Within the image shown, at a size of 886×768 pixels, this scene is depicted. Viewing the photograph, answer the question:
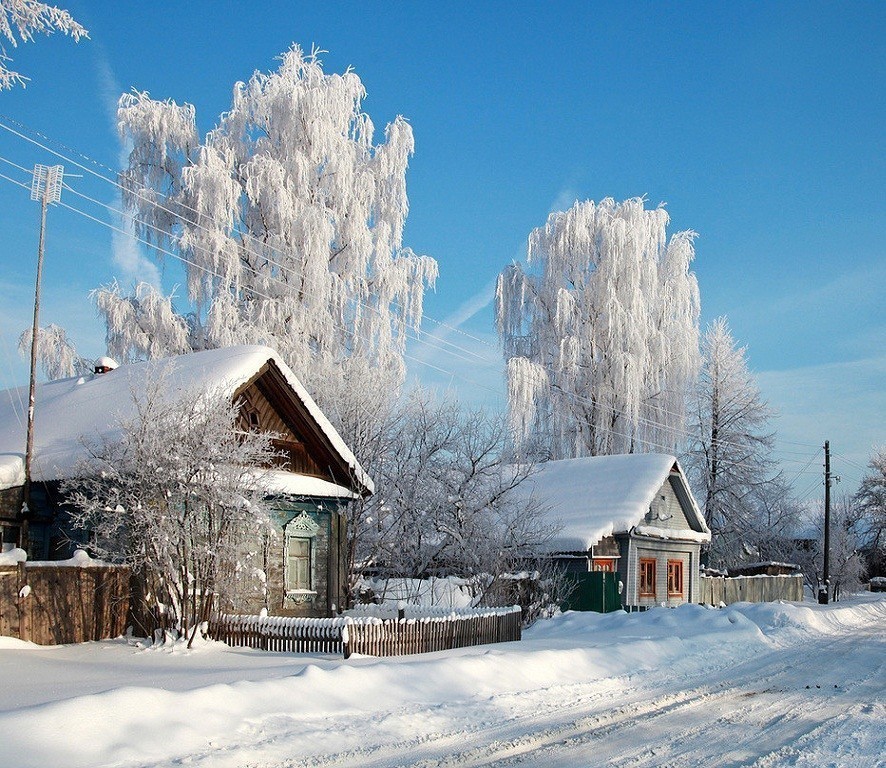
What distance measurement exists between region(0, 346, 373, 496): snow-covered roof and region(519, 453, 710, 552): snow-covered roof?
10.8m

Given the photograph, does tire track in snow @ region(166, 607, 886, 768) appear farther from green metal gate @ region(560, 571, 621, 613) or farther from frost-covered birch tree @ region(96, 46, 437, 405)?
frost-covered birch tree @ region(96, 46, 437, 405)

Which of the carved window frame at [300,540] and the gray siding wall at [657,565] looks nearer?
the carved window frame at [300,540]

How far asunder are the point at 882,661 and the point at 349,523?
12.7 m

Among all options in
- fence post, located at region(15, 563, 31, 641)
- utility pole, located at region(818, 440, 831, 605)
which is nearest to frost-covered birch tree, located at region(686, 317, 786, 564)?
utility pole, located at region(818, 440, 831, 605)

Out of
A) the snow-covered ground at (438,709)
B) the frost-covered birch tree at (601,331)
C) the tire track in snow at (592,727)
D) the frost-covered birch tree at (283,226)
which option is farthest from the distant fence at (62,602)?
the frost-covered birch tree at (601,331)

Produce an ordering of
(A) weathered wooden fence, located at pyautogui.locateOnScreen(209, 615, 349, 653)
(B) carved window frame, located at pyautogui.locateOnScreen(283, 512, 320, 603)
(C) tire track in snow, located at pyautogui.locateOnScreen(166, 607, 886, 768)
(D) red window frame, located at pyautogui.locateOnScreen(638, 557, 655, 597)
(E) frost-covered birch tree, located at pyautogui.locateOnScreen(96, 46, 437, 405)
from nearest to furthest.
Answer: (C) tire track in snow, located at pyautogui.locateOnScreen(166, 607, 886, 768) → (A) weathered wooden fence, located at pyautogui.locateOnScreen(209, 615, 349, 653) → (B) carved window frame, located at pyautogui.locateOnScreen(283, 512, 320, 603) → (E) frost-covered birch tree, located at pyautogui.locateOnScreen(96, 46, 437, 405) → (D) red window frame, located at pyautogui.locateOnScreen(638, 557, 655, 597)

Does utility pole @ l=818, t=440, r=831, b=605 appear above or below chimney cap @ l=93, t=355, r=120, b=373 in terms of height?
below

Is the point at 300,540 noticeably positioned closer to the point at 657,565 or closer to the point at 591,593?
the point at 591,593

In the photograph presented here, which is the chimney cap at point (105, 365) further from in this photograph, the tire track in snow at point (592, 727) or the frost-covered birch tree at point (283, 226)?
the tire track in snow at point (592, 727)

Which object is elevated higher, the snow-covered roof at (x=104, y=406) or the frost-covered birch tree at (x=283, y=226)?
the frost-covered birch tree at (x=283, y=226)

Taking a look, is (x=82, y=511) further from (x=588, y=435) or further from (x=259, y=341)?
(x=588, y=435)

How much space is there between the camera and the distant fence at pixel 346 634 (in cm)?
1549

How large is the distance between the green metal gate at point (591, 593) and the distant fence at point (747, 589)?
9175mm

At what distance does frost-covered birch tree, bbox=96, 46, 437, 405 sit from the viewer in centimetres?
3000
